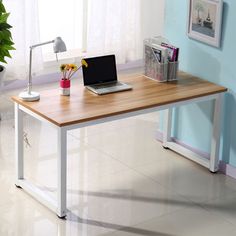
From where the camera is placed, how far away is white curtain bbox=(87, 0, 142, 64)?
690cm

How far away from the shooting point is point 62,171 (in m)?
4.18

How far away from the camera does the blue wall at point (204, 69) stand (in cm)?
475

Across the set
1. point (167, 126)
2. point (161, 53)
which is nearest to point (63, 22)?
point (167, 126)

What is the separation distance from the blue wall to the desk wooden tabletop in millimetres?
102

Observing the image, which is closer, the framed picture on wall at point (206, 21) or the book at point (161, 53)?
the framed picture on wall at point (206, 21)

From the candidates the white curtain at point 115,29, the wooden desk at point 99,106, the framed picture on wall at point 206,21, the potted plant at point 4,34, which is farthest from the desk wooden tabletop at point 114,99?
the white curtain at point 115,29

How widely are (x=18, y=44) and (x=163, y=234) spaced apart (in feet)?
9.49

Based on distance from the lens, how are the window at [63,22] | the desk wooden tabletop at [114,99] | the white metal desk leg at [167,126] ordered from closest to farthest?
1. the desk wooden tabletop at [114,99]
2. the white metal desk leg at [167,126]
3. the window at [63,22]

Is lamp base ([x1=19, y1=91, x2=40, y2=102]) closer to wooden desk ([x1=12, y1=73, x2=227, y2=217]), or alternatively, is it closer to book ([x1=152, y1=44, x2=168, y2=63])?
wooden desk ([x1=12, y1=73, x2=227, y2=217])

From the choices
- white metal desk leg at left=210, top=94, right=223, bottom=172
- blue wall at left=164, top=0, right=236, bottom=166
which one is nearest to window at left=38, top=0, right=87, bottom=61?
blue wall at left=164, top=0, right=236, bottom=166

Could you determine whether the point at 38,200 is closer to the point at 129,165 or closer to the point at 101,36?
the point at 129,165

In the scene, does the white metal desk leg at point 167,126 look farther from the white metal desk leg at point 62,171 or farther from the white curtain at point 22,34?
the white curtain at point 22,34

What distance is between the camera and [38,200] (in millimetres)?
4516

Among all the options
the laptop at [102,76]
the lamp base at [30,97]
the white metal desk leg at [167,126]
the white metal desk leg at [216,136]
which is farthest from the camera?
the white metal desk leg at [167,126]
